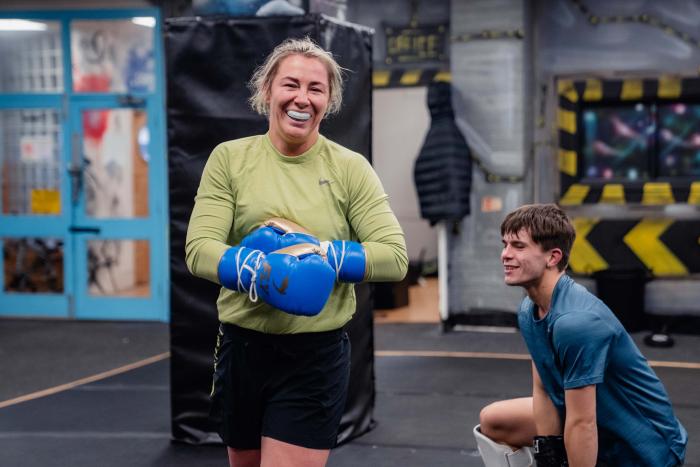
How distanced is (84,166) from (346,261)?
6.05 m

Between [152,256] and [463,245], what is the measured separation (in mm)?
2593

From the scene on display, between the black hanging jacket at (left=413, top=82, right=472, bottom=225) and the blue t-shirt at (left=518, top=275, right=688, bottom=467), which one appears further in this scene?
the black hanging jacket at (left=413, top=82, right=472, bottom=225)

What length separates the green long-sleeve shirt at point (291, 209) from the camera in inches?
88.4

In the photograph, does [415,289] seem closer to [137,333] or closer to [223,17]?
[137,333]

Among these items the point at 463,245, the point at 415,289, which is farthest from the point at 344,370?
the point at 415,289

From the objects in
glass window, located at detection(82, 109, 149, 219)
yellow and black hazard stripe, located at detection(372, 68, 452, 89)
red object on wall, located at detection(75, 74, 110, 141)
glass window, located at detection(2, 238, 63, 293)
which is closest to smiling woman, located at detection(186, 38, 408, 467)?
yellow and black hazard stripe, located at detection(372, 68, 452, 89)

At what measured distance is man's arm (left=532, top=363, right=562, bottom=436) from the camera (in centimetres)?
271

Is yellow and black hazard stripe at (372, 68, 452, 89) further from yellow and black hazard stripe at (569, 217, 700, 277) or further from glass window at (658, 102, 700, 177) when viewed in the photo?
glass window at (658, 102, 700, 177)

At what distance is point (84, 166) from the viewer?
7.75m

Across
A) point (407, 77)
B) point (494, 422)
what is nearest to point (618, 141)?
point (407, 77)

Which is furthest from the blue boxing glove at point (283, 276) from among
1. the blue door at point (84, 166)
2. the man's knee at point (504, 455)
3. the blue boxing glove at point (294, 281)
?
the blue door at point (84, 166)

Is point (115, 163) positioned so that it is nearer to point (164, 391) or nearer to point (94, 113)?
point (94, 113)

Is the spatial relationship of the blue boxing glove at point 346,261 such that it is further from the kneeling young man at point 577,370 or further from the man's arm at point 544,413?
the man's arm at point 544,413

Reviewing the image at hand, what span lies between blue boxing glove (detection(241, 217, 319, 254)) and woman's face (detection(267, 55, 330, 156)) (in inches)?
8.7
